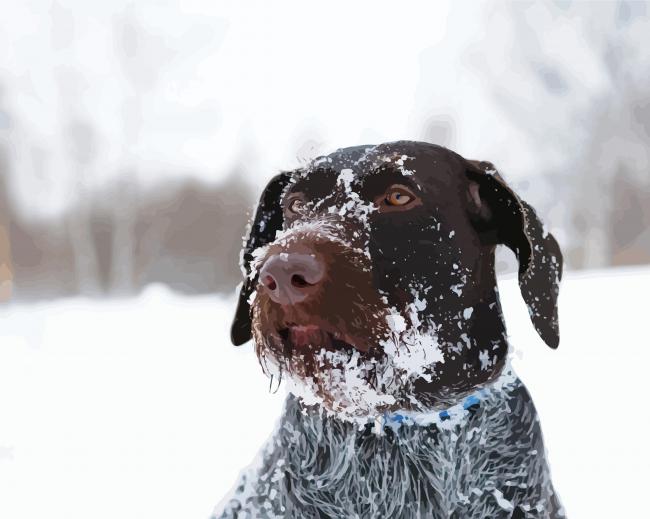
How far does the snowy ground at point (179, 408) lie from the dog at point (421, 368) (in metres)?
0.34

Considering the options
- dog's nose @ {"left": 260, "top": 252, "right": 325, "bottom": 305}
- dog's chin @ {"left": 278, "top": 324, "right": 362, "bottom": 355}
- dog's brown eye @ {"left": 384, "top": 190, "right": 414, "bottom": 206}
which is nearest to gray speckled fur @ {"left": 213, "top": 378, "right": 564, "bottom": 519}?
dog's chin @ {"left": 278, "top": 324, "right": 362, "bottom": 355}

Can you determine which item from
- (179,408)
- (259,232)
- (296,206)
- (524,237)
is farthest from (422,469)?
(179,408)

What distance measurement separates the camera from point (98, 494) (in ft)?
15.1

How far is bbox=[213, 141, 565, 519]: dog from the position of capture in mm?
Result: 2117

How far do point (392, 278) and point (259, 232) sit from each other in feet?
2.89

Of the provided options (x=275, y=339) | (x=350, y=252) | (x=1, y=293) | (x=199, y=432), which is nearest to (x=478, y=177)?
(x=350, y=252)

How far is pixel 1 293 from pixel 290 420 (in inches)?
566

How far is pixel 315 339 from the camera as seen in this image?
1928mm

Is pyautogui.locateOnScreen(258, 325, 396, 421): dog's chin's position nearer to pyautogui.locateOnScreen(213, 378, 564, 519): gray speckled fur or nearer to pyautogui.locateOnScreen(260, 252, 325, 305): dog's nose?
pyautogui.locateOnScreen(260, 252, 325, 305): dog's nose

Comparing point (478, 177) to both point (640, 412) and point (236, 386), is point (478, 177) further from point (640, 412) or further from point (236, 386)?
point (236, 386)

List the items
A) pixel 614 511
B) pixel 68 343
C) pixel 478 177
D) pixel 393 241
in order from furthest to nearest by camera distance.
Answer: pixel 68 343 < pixel 614 511 < pixel 478 177 < pixel 393 241

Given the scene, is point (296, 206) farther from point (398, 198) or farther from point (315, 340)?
point (315, 340)

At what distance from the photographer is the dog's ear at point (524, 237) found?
230cm

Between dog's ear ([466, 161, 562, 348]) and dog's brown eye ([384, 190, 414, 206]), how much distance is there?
30 centimetres
